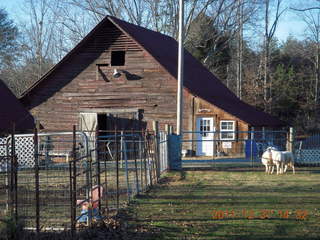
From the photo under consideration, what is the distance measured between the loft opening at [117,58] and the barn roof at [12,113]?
5.35 m

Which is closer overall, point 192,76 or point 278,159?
point 278,159

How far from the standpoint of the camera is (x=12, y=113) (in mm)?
23641

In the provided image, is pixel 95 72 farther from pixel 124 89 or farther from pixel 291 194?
pixel 291 194

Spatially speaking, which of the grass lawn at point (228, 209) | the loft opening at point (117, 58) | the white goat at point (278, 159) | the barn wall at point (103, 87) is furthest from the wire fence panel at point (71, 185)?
the loft opening at point (117, 58)

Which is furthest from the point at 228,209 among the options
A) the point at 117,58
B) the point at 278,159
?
the point at 117,58

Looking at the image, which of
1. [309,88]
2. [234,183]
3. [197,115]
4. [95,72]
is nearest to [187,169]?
[234,183]

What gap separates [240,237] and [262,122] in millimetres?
17336

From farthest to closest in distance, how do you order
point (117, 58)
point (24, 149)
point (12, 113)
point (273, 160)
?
point (117, 58) → point (12, 113) → point (273, 160) → point (24, 149)

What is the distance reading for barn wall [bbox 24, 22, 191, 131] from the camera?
976 inches

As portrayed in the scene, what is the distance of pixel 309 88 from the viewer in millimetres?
45500

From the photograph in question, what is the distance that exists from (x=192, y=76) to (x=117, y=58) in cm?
430

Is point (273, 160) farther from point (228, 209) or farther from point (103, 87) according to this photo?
point (103, 87)

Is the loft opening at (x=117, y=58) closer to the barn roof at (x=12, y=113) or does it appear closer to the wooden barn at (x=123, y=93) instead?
the wooden barn at (x=123, y=93)

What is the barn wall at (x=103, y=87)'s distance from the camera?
24781 mm
